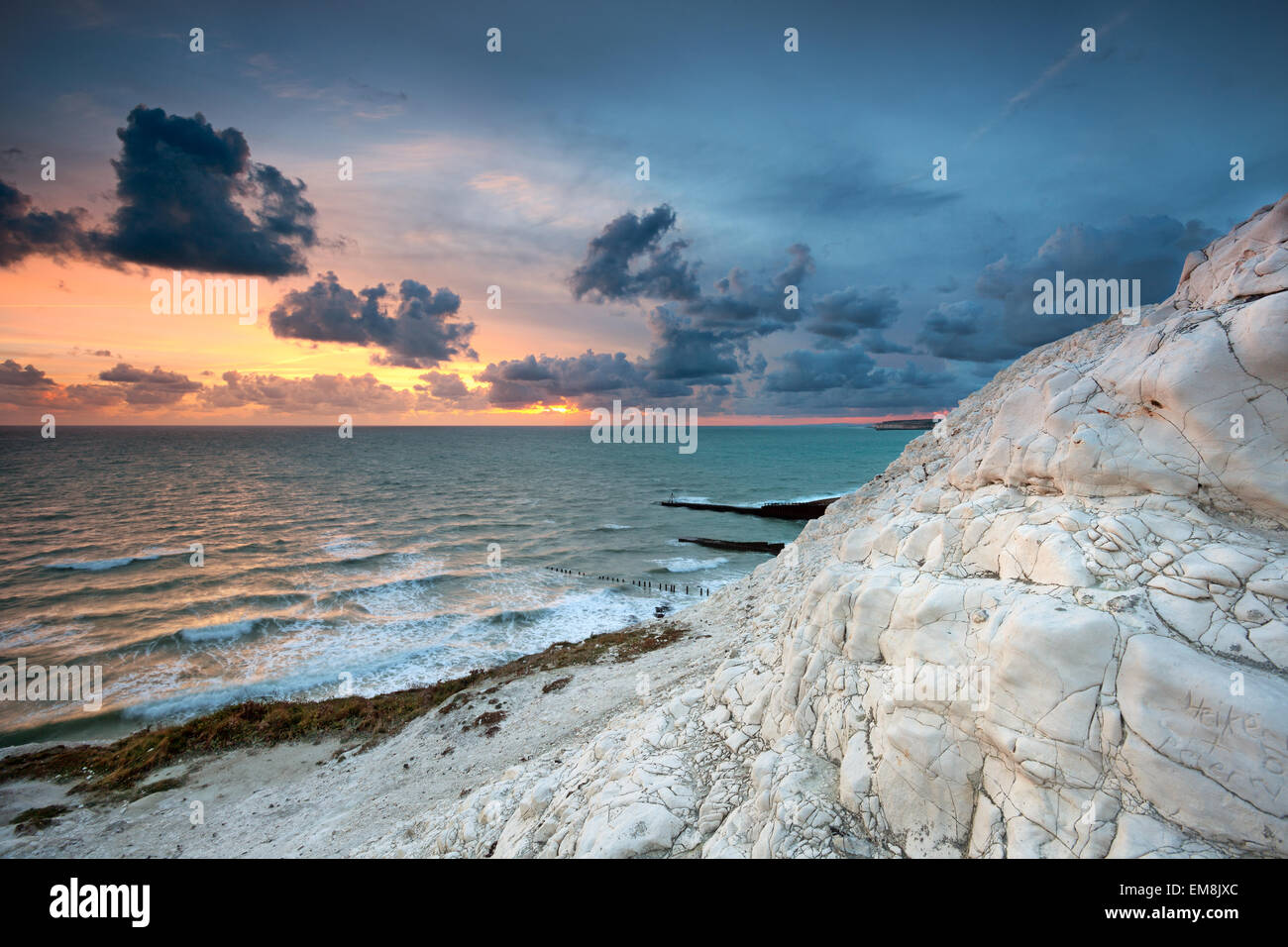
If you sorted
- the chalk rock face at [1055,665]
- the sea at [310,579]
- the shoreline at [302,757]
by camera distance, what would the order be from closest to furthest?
the chalk rock face at [1055,665] < the shoreline at [302,757] < the sea at [310,579]

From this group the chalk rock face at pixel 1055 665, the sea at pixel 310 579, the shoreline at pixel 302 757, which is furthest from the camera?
the sea at pixel 310 579

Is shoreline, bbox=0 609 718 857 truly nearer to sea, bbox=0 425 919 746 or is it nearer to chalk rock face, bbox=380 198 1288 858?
sea, bbox=0 425 919 746

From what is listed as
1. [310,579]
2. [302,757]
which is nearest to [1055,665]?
[302,757]

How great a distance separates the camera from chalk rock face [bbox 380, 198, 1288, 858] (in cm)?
452

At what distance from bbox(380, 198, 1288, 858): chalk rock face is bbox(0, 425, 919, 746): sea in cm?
2185

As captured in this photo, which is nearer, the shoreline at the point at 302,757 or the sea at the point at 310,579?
the shoreline at the point at 302,757

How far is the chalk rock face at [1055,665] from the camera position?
4.52 metres

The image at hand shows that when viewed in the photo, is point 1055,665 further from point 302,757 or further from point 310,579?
point 310,579

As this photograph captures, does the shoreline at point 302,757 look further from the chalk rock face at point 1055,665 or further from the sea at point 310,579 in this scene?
the chalk rock face at point 1055,665

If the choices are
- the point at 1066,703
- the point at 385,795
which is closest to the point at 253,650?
the point at 385,795

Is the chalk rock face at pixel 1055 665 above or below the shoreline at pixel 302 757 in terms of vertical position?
above

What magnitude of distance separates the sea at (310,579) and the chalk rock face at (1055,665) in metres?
21.9

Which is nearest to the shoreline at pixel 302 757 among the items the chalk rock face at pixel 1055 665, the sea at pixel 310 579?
the sea at pixel 310 579
